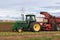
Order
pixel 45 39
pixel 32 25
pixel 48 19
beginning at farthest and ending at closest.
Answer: pixel 48 19 < pixel 32 25 < pixel 45 39

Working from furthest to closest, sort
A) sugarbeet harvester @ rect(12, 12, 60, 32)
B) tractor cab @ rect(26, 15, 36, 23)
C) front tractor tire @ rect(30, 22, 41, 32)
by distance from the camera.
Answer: tractor cab @ rect(26, 15, 36, 23) → sugarbeet harvester @ rect(12, 12, 60, 32) → front tractor tire @ rect(30, 22, 41, 32)

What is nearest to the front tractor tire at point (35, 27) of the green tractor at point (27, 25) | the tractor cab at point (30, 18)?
the green tractor at point (27, 25)

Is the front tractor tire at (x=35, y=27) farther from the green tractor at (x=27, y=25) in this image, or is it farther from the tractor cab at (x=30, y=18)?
the tractor cab at (x=30, y=18)

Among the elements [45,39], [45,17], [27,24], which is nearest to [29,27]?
[27,24]

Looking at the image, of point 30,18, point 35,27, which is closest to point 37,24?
point 35,27

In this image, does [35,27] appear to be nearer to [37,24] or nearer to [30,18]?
[37,24]

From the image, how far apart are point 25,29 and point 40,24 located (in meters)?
2.07

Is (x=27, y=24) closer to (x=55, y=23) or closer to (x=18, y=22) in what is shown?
(x=18, y=22)

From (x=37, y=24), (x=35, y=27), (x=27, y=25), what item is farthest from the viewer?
(x=27, y=25)

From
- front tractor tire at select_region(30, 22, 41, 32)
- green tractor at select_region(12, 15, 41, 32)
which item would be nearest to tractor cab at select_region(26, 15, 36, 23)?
green tractor at select_region(12, 15, 41, 32)

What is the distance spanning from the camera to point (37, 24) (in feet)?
94.3

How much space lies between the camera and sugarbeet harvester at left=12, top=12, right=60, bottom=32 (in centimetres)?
2883

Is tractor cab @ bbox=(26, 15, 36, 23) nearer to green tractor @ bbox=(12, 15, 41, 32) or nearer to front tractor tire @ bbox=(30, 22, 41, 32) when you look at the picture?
green tractor @ bbox=(12, 15, 41, 32)

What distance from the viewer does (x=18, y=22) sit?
95.8 feet
